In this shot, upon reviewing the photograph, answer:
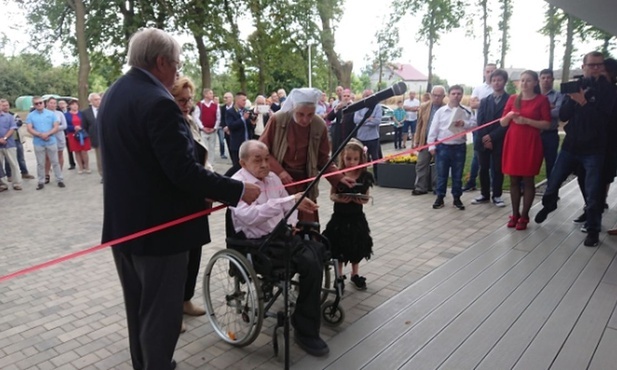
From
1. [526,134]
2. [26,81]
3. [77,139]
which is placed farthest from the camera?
[26,81]

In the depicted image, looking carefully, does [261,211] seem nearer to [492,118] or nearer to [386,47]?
[492,118]

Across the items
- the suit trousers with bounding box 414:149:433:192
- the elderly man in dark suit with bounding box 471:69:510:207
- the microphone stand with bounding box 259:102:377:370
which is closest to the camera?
the microphone stand with bounding box 259:102:377:370

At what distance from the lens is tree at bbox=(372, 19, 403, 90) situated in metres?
26.4

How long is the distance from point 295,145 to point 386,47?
25.1m

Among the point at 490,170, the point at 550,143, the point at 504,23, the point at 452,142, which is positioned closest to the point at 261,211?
the point at 452,142

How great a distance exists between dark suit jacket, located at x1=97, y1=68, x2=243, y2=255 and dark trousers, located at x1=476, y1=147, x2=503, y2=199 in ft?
17.8

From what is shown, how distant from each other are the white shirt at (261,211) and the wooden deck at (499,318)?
896 mm

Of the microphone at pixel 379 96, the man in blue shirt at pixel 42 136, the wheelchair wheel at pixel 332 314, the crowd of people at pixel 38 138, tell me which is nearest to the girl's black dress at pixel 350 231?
the wheelchair wheel at pixel 332 314

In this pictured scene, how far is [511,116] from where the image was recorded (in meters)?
5.44

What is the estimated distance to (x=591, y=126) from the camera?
4.74 m

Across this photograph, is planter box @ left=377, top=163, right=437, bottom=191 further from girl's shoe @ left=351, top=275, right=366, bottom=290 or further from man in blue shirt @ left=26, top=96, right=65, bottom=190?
man in blue shirt @ left=26, top=96, right=65, bottom=190

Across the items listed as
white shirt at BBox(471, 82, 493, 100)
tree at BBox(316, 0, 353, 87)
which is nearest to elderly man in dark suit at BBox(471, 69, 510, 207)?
white shirt at BBox(471, 82, 493, 100)

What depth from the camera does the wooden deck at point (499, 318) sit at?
9.26 ft

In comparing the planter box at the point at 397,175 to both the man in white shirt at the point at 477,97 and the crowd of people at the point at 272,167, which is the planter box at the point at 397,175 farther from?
the man in white shirt at the point at 477,97
